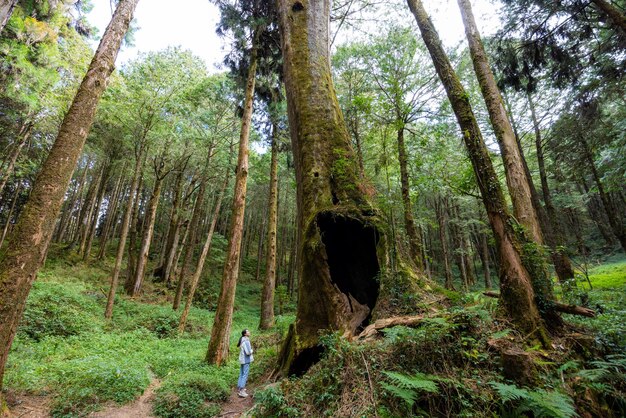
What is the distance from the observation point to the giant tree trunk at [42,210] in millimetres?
3275

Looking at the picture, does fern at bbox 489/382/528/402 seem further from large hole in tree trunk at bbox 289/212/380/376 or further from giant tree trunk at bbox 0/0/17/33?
giant tree trunk at bbox 0/0/17/33

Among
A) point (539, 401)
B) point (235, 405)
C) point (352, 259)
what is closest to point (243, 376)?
point (235, 405)

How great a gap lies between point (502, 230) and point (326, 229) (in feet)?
7.64

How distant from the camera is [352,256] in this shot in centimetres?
469

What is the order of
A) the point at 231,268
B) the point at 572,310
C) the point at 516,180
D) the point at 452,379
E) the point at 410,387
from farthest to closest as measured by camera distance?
the point at 231,268 → the point at 516,180 → the point at 572,310 → the point at 452,379 → the point at 410,387

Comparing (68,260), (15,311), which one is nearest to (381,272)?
(15,311)

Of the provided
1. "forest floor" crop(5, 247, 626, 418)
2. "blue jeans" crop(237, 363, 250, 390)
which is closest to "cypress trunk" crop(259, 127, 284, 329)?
"forest floor" crop(5, 247, 626, 418)

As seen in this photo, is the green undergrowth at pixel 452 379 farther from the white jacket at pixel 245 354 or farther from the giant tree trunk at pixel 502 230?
the white jacket at pixel 245 354

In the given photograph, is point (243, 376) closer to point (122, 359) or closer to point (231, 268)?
point (231, 268)

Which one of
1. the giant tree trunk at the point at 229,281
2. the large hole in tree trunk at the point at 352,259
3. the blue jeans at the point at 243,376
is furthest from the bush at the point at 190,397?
the large hole in tree trunk at the point at 352,259

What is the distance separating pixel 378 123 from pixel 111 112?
42.9ft

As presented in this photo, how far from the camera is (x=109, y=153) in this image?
20547 millimetres

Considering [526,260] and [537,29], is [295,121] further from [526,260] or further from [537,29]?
[537,29]

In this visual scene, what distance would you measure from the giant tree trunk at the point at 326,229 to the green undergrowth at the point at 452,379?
651 mm
